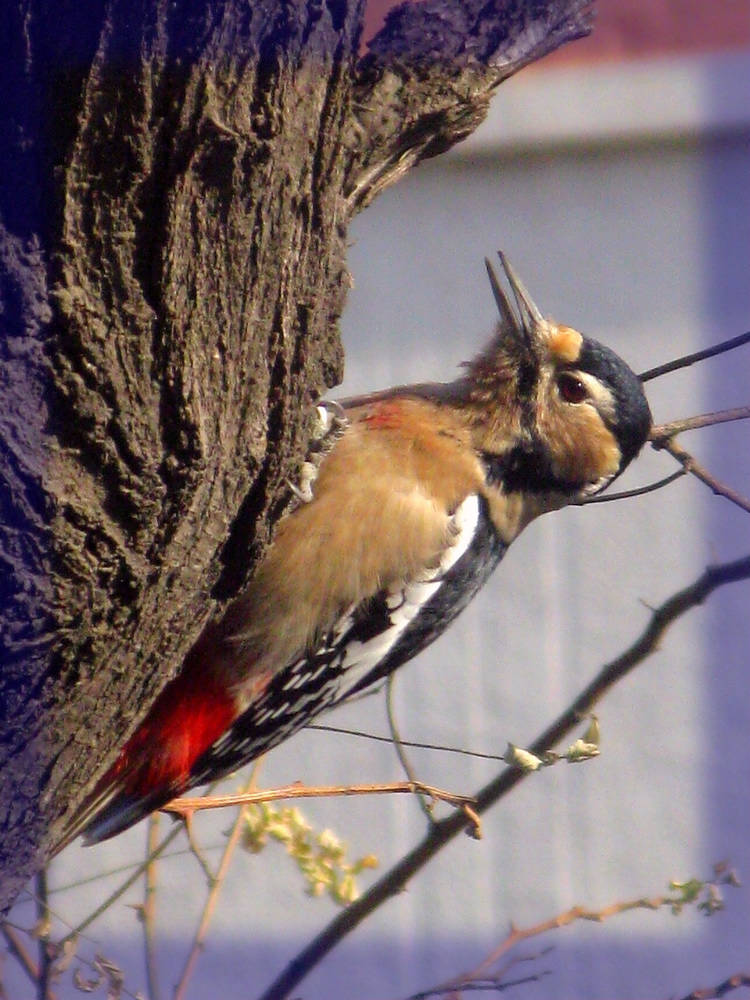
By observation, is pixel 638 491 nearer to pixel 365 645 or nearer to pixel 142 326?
pixel 365 645

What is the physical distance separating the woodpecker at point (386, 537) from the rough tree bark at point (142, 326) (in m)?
0.45

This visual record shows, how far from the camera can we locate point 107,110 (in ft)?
2.86

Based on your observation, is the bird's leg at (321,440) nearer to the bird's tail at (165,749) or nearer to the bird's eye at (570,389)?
the bird's tail at (165,749)

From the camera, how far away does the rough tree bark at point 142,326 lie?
2.86 feet

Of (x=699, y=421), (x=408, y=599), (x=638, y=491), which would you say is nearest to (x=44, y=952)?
(x=408, y=599)

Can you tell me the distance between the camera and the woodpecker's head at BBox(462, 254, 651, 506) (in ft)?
6.47

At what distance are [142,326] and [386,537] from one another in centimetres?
89

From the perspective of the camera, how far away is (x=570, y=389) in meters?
2.03

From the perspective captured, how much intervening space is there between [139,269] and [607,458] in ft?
4.16

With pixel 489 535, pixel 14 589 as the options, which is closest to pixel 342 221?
pixel 14 589

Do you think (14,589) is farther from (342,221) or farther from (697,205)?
(697,205)

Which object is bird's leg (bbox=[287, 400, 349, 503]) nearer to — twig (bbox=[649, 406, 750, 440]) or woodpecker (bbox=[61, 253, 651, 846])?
woodpecker (bbox=[61, 253, 651, 846])

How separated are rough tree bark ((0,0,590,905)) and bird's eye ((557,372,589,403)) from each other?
0.79 m

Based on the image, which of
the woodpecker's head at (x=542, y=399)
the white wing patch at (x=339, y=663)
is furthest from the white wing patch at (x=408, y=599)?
the woodpecker's head at (x=542, y=399)
